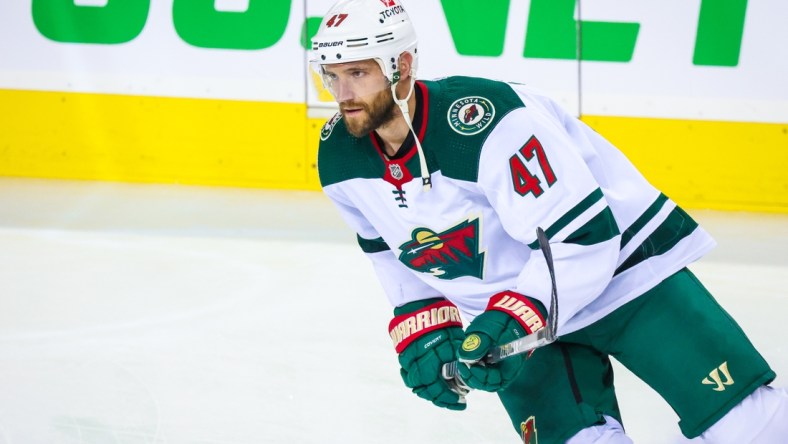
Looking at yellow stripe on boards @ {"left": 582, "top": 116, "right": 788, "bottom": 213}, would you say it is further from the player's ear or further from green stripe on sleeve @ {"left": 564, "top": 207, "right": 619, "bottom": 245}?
green stripe on sleeve @ {"left": 564, "top": 207, "right": 619, "bottom": 245}

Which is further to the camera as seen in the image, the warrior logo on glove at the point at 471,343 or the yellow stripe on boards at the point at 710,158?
the yellow stripe on boards at the point at 710,158

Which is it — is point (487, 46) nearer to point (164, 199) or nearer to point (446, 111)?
point (164, 199)

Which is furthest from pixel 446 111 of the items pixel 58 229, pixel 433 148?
pixel 58 229

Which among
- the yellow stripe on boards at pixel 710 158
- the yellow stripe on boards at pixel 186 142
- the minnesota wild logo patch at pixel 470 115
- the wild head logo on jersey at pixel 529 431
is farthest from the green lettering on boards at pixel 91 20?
the wild head logo on jersey at pixel 529 431

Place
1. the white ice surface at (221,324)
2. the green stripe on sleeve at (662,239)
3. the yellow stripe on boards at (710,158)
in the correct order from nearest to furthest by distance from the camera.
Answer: the green stripe on sleeve at (662,239), the white ice surface at (221,324), the yellow stripe on boards at (710,158)

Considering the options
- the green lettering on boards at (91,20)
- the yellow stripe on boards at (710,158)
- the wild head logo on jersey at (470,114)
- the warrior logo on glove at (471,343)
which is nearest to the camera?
the warrior logo on glove at (471,343)

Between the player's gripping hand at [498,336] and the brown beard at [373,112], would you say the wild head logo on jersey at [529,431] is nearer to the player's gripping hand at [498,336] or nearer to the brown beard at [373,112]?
the player's gripping hand at [498,336]

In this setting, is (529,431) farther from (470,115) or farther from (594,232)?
(470,115)

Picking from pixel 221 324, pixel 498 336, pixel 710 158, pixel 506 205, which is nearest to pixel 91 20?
pixel 221 324

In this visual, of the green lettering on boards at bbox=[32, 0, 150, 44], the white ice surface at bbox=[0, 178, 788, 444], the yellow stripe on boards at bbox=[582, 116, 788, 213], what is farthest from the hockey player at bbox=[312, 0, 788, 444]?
the green lettering on boards at bbox=[32, 0, 150, 44]

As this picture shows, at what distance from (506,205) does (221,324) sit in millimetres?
1973

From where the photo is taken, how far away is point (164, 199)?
18.7 feet

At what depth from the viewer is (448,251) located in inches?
89.1

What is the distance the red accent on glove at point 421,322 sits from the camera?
7.72 feet
